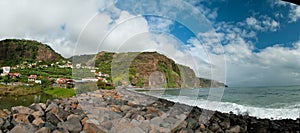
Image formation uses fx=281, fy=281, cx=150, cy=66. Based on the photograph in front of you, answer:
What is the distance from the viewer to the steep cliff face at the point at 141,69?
7.56 m

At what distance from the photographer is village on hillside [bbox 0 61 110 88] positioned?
9852 millimetres

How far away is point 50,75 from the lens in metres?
39.6

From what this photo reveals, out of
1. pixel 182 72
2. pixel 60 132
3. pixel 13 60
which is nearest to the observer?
pixel 60 132

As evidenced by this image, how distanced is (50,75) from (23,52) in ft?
107

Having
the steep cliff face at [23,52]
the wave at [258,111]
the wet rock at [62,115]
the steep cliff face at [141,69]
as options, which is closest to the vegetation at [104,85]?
the steep cliff face at [141,69]

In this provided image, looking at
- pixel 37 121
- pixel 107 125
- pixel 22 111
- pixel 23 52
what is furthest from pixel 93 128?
pixel 23 52

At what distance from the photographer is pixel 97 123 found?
14.1 feet

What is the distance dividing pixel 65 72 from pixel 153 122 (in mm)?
34662

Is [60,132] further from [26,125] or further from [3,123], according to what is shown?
[3,123]

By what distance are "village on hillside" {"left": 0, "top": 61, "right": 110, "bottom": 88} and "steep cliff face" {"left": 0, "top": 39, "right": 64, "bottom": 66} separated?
16.9 ft

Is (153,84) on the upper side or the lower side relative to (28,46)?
lower

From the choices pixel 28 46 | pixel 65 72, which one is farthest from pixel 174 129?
pixel 28 46

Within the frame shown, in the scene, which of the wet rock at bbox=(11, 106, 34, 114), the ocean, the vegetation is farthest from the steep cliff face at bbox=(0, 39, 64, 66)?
the wet rock at bbox=(11, 106, 34, 114)

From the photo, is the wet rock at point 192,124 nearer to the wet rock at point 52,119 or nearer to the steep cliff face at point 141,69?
the wet rock at point 52,119
